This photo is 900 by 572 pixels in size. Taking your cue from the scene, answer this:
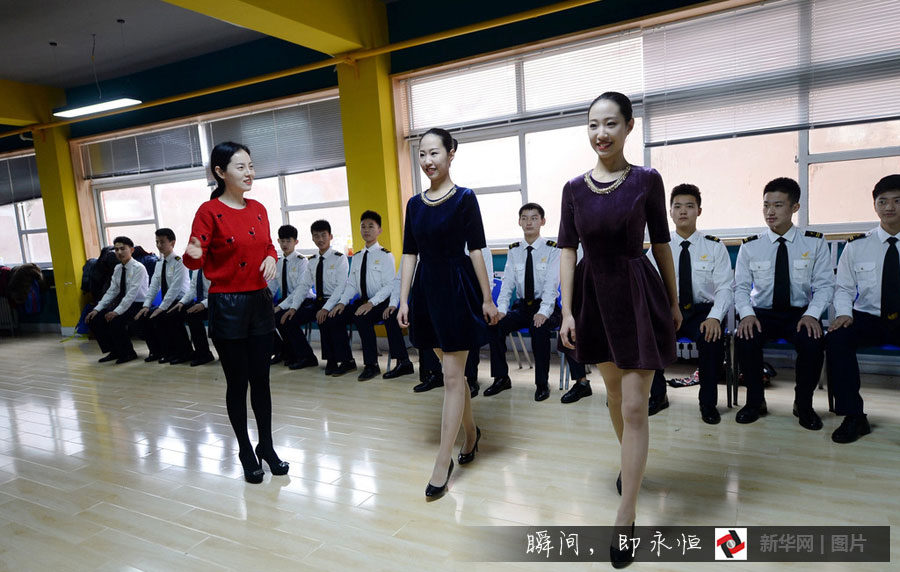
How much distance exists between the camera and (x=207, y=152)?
6648 mm

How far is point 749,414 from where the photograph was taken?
309 cm

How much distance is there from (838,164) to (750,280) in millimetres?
1448

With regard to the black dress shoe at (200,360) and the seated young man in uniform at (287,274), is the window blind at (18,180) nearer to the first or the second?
the black dress shoe at (200,360)

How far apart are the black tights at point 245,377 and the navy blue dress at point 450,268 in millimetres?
845

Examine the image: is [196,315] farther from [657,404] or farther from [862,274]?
[862,274]

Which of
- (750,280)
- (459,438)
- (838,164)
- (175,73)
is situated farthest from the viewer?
(175,73)

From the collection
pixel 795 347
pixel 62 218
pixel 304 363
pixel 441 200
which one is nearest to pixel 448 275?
pixel 441 200

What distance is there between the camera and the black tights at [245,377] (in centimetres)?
262

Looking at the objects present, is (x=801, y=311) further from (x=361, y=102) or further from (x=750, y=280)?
(x=361, y=102)

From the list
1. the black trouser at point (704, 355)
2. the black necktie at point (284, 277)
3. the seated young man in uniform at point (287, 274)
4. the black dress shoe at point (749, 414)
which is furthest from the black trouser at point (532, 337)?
the black necktie at point (284, 277)

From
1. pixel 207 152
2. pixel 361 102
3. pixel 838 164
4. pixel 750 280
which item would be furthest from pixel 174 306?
pixel 838 164

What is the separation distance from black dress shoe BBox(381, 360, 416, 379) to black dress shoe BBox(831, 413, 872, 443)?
→ 2843 mm

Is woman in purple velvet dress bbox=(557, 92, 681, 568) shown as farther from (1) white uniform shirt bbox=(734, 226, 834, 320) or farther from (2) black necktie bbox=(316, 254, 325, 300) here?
(2) black necktie bbox=(316, 254, 325, 300)

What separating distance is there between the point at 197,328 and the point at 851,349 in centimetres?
517
